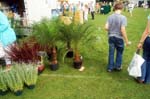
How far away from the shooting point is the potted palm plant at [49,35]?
630cm

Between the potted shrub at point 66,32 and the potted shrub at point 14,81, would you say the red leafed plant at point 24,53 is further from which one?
the potted shrub at point 14,81

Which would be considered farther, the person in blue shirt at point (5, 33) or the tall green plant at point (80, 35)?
the tall green plant at point (80, 35)

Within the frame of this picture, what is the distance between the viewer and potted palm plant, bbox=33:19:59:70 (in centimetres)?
630

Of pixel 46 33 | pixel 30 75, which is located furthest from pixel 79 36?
pixel 30 75

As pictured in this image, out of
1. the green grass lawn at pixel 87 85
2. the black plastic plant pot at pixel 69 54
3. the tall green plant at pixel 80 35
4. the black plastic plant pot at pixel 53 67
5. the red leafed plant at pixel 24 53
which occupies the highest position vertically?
the tall green plant at pixel 80 35

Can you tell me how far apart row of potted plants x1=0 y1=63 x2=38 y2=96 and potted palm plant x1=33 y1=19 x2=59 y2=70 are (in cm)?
106

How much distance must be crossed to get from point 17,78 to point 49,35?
158cm

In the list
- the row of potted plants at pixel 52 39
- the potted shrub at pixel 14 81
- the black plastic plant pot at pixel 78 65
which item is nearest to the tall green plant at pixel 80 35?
the row of potted plants at pixel 52 39

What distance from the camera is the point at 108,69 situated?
248 inches

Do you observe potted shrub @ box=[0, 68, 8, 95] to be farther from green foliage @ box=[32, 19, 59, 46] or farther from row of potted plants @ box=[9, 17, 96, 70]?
green foliage @ box=[32, 19, 59, 46]

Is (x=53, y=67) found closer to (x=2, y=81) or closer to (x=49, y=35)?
(x=49, y=35)

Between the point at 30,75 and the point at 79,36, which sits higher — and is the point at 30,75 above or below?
below

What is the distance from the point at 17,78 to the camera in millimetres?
5133

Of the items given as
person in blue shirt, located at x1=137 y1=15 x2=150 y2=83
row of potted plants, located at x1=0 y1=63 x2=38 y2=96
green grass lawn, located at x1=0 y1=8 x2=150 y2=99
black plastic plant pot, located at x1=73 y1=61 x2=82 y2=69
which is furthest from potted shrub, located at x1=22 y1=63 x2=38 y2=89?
person in blue shirt, located at x1=137 y1=15 x2=150 y2=83
